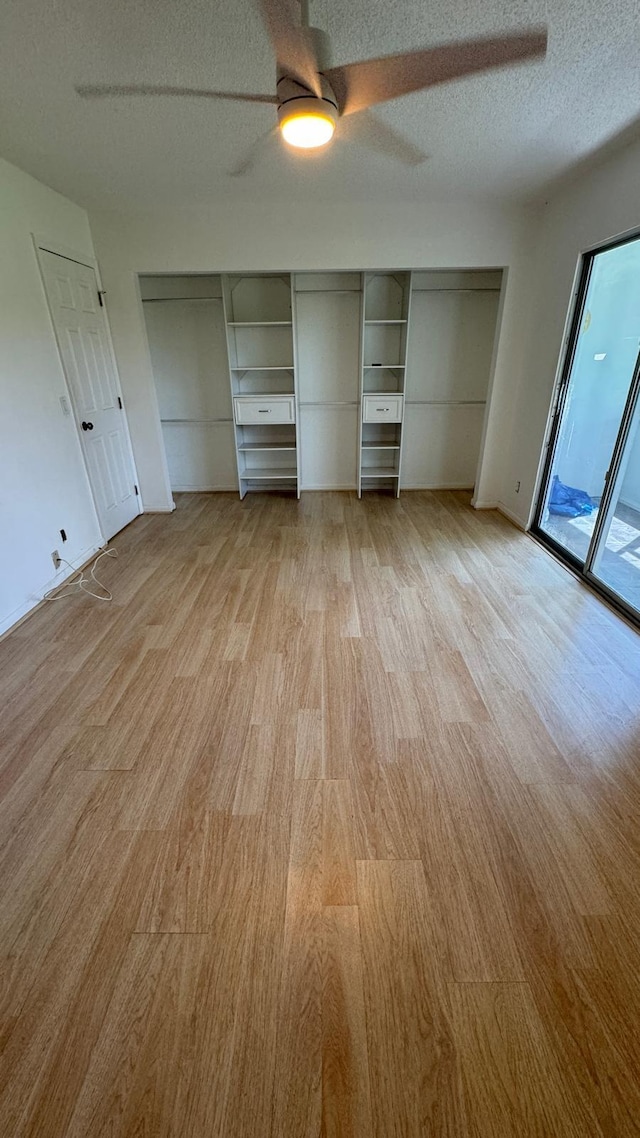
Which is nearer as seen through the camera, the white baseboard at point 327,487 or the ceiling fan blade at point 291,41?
the ceiling fan blade at point 291,41

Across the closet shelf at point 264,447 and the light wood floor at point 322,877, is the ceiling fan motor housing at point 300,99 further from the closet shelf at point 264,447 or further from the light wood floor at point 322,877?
the closet shelf at point 264,447

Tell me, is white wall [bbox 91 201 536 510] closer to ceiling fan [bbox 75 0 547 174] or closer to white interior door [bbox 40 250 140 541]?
white interior door [bbox 40 250 140 541]

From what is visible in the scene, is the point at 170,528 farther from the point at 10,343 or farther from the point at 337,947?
the point at 337,947

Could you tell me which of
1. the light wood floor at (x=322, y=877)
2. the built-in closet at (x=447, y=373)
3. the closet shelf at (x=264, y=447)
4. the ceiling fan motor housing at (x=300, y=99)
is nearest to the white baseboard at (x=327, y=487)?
the closet shelf at (x=264, y=447)

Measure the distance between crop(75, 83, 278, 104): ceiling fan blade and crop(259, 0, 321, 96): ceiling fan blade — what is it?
0.37 metres

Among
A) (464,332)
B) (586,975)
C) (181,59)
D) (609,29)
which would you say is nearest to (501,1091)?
(586,975)

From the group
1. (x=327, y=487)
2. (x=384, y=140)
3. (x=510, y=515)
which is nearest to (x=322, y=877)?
(x=384, y=140)

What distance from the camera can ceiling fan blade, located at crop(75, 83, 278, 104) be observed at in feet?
6.28

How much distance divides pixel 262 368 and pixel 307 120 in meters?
2.45

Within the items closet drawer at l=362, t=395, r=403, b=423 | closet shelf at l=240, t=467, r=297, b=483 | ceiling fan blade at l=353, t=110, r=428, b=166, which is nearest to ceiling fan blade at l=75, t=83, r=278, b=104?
ceiling fan blade at l=353, t=110, r=428, b=166

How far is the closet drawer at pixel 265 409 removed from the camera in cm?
430

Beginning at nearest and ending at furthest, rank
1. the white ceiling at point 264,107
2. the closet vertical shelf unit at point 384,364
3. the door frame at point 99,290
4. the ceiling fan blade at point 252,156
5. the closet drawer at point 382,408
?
1. the white ceiling at point 264,107
2. the ceiling fan blade at point 252,156
3. the door frame at point 99,290
4. the closet vertical shelf unit at point 384,364
5. the closet drawer at point 382,408

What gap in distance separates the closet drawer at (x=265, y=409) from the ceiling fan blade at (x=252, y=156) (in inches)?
66.3

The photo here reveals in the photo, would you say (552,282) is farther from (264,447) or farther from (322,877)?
(322,877)
